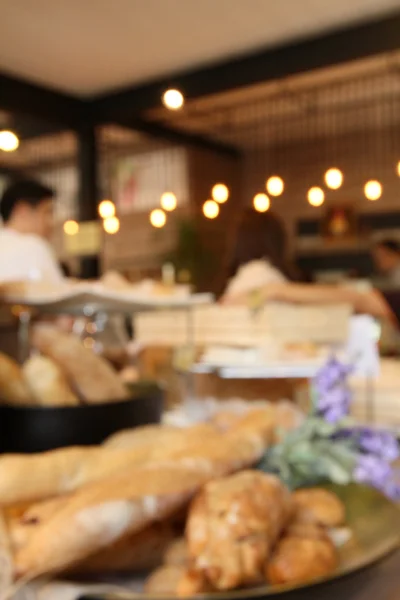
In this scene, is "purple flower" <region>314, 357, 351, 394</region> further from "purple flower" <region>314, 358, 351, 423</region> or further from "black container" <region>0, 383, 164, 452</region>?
"black container" <region>0, 383, 164, 452</region>

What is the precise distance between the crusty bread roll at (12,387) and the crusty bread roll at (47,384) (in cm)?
1

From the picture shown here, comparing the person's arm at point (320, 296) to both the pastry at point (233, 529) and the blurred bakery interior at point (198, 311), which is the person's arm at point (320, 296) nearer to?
the blurred bakery interior at point (198, 311)

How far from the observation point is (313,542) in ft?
2.00

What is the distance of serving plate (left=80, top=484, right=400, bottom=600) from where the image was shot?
0.52 m

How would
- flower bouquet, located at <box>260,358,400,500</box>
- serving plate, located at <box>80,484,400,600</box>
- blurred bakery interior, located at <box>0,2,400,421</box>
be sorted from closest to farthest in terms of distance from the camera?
serving plate, located at <box>80,484,400,600</box>
flower bouquet, located at <box>260,358,400,500</box>
blurred bakery interior, located at <box>0,2,400,421</box>

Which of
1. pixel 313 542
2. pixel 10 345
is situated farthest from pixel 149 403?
pixel 10 345

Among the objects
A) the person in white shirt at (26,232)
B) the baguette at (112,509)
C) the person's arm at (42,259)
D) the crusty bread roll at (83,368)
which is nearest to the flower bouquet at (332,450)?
the baguette at (112,509)

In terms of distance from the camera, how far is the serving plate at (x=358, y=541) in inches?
20.4

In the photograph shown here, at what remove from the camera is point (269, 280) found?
2.88 m

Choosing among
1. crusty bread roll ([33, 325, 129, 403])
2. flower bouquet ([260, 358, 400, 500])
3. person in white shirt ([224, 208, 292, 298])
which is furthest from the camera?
person in white shirt ([224, 208, 292, 298])

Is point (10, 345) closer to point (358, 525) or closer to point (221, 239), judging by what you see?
point (358, 525)

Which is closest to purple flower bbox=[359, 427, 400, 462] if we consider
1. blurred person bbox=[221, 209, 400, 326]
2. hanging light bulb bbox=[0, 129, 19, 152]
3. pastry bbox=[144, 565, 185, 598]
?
pastry bbox=[144, 565, 185, 598]

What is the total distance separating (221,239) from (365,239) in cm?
162

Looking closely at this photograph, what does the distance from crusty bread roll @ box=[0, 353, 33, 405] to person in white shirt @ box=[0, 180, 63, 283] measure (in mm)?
972
